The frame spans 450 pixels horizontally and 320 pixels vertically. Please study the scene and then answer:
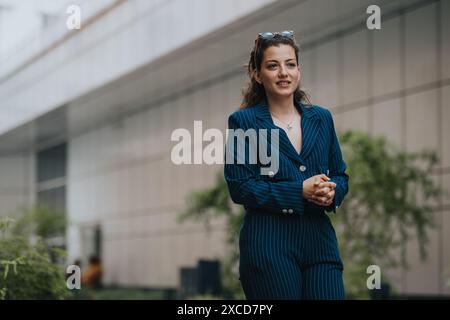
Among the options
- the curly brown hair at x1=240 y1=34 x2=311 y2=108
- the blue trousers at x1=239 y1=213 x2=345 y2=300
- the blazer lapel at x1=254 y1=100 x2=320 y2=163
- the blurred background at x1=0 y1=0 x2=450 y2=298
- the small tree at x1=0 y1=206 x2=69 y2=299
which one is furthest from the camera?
the blurred background at x1=0 y1=0 x2=450 y2=298

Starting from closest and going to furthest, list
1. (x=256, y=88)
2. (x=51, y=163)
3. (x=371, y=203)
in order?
(x=256, y=88) → (x=371, y=203) → (x=51, y=163)

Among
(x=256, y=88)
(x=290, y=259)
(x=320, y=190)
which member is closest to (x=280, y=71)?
(x=256, y=88)

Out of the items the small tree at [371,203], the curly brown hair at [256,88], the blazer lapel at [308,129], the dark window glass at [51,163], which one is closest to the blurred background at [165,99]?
the dark window glass at [51,163]

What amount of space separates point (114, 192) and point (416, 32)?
48.4ft

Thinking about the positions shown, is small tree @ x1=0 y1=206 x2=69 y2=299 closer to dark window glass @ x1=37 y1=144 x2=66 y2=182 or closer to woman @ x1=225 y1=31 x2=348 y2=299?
woman @ x1=225 y1=31 x2=348 y2=299

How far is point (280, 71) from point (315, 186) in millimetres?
441

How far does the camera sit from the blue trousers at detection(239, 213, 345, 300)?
290 cm

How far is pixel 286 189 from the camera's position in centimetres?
297

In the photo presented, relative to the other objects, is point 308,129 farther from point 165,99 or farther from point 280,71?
point 165,99

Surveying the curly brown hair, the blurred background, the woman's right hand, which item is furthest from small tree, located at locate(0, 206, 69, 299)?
the blurred background

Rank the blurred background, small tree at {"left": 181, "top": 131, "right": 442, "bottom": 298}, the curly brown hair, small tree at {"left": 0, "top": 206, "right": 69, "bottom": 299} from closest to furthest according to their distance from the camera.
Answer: the curly brown hair
small tree at {"left": 0, "top": 206, "right": 69, "bottom": 299}
small tree at {"left": 181, "top": 131, "right": 442, "bottom": 298}
the blurred background

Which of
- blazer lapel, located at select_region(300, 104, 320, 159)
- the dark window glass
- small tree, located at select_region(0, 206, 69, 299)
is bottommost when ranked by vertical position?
small tree, located at select_region(0, 206, 69, 299)

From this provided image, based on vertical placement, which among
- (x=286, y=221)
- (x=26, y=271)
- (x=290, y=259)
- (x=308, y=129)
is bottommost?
(x=26, y=271)

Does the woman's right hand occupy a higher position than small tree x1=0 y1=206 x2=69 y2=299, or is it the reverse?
the woman's right hand
